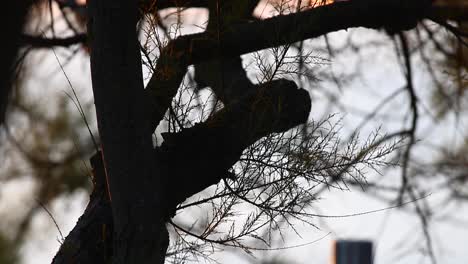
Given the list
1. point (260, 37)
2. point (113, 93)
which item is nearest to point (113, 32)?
point (113, 93)

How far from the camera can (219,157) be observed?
378 cm

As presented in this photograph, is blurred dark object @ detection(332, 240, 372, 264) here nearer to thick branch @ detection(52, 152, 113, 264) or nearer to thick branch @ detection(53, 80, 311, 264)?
thick branch @ detection(53, 80, 311, 264)

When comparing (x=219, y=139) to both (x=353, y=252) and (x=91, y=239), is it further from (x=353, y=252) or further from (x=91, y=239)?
(x=353, y=252)

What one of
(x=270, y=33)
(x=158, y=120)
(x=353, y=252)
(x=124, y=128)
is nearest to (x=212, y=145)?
(x=158, y=120)

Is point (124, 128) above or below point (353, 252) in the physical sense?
above

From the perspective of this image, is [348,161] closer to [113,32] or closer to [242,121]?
[242,121]

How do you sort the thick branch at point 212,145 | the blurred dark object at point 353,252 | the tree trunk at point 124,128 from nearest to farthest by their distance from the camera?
the blurred dark object at point 353,252
the tree trunk at point 124,128
the thick branch at point 212,145

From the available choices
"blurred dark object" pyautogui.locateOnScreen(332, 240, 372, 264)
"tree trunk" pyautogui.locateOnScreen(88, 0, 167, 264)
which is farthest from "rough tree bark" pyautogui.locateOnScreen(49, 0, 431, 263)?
"blurred dark object" pyautogui.locateOnScreen(332, 240, 372, 264)

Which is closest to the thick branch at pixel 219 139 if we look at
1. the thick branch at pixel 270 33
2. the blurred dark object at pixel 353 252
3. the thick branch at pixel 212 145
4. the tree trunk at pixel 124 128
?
the thick branch at pixel 212 145

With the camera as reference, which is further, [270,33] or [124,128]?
[270,33]

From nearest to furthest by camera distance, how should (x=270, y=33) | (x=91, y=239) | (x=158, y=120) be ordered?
(x=91, y=239) → (x=158, y=120) → (x=270, y=33)

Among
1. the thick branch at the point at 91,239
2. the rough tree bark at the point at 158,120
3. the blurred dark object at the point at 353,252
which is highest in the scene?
the rough tree bark at the point at 158,120

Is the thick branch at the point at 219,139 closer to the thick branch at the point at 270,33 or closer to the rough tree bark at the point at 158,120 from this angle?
the rough tree bark at the point at 158,120

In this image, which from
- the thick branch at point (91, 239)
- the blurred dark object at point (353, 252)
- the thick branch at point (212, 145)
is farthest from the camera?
the thick branch at point (212, 145)
